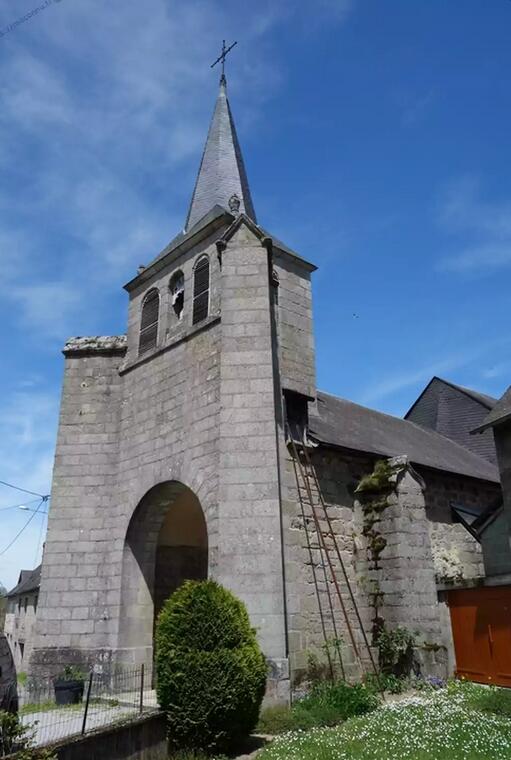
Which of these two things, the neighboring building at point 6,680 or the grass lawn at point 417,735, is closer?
the neighboring building at point 6,680

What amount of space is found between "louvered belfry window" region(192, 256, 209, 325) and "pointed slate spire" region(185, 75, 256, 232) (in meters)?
2.74

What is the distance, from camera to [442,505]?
42.8ft

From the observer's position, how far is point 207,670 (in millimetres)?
6965

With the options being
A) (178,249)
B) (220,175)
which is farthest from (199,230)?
(220,175)

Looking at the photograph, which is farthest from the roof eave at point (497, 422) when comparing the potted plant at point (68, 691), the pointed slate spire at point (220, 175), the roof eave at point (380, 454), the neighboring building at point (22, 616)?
the neighboring building at point (22, 616)

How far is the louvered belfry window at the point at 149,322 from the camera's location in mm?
13143

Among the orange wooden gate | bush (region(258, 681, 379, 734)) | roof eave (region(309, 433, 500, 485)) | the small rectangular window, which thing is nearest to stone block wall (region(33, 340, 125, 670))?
the small rectangular window

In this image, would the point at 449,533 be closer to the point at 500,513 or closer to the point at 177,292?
the point at 500,513

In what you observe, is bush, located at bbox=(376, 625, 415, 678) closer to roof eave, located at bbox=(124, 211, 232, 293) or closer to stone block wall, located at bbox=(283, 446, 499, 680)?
stone block wall, located at bbox=(283, 446, 499, 680)

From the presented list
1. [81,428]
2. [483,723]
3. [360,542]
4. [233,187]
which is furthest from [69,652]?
[233,187]

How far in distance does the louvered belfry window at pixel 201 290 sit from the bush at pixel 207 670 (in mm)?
5931

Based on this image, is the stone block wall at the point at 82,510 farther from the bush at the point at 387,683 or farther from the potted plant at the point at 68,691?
the bush at the point at 387,683

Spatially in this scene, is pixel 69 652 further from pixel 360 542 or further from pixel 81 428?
pixel 360 542

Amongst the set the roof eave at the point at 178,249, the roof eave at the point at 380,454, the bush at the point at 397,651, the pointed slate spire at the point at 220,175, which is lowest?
the bush at the point at 397,651
